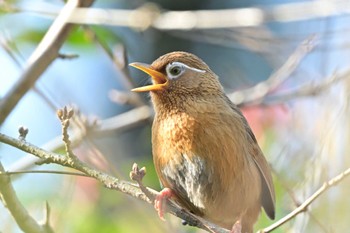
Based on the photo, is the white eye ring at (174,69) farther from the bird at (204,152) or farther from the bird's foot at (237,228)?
the bird's foot at (237,228)

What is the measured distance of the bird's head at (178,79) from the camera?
500cm

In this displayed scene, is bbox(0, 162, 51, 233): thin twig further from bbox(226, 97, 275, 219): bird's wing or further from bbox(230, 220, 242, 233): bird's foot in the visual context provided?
bbox(226, 97, 275, 219): bird's wing

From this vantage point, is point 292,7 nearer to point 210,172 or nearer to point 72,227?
point 210,172

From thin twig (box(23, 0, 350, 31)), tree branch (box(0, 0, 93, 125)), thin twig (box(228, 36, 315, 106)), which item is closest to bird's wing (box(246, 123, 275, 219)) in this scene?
thin twig (box(23, 0, 350, 31))

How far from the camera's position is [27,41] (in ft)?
18.9

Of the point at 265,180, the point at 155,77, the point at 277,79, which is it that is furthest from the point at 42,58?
the point at 277,79

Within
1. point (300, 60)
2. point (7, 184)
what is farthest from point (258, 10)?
point (7, 184)

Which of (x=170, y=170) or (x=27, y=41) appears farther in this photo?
(x=27, y=41)

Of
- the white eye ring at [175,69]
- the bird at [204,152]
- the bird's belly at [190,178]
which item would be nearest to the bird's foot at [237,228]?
the bird at [204,152]

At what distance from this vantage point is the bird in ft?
15.4

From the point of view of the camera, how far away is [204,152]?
185 inches

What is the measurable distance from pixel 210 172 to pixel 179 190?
0.25 m

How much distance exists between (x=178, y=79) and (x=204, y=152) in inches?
24.4

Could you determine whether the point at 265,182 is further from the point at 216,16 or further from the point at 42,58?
the point at 42,58
